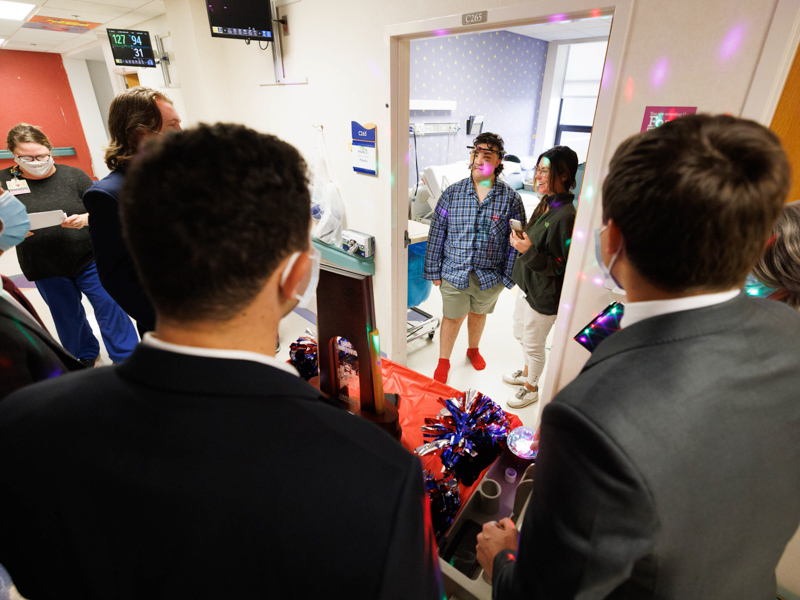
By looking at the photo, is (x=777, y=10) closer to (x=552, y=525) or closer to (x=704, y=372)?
(x=704, y=372)

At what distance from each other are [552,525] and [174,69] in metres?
4.68

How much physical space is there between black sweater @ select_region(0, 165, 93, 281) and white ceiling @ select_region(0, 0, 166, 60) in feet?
7.78

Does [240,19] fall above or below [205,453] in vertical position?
above

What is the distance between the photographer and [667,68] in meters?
1.44

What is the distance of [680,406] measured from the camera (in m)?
0.54

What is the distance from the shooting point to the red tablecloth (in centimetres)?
124

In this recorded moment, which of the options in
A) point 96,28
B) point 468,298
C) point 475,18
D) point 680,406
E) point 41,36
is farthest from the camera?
point 41,36

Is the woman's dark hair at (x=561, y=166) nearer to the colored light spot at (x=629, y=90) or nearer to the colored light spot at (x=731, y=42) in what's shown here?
the colored light spot at (x=629, y=90)

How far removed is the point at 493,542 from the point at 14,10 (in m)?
6.95

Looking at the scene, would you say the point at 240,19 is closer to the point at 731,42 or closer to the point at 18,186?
the point at 18,186

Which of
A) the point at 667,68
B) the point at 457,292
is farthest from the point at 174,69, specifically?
the point at 667,68

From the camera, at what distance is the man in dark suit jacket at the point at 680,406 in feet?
1.75

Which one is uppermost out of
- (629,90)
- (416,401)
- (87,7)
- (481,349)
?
(87,7)

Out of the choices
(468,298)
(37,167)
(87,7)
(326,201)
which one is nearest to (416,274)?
(468,298)
